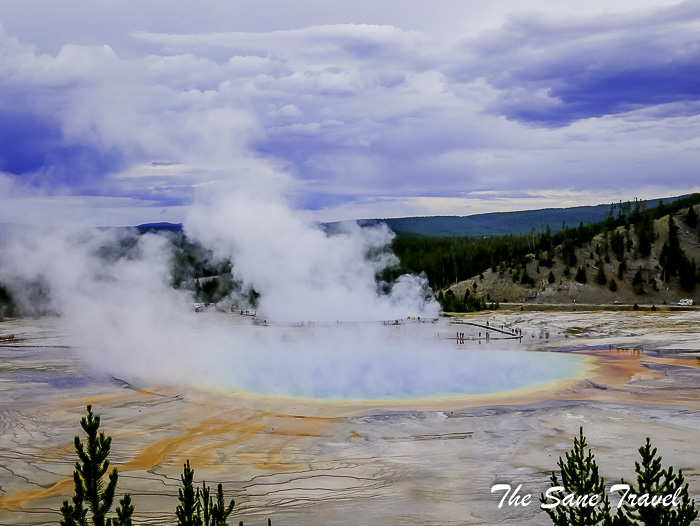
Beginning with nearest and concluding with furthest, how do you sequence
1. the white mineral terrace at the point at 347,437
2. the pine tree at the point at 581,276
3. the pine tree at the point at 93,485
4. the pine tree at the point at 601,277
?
1. the pine tree at the point at 93,485
2. the white mineral terrace at the point at 347,437
3. the pine tree at the point at 601,277
4. the pine tree at the point at 581,276

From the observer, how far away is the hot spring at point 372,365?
75.6ft

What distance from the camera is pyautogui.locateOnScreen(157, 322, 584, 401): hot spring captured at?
23047 mm

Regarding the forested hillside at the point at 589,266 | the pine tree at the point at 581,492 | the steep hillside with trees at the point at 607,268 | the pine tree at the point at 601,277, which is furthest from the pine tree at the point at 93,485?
the pine tree at the point at 601,277

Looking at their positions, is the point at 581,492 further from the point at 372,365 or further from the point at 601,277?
the point at 601,277

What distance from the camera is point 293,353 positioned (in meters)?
32.7

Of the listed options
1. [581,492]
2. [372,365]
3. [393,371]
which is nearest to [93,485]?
[581,492]

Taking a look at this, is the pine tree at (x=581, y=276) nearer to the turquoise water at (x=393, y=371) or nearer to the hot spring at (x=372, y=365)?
the hot spring at (x=372, y=365)

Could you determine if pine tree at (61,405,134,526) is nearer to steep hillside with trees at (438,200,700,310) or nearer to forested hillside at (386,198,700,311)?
forested hillside at (386,198,700,311)

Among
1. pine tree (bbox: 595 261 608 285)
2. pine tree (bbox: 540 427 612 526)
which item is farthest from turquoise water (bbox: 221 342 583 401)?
pine tree (bbox: 595 261 608 285)

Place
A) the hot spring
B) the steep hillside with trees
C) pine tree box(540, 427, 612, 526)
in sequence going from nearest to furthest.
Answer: pine tree box(540, 427, 612, 526)
the hot spring
the steep hillside with trees

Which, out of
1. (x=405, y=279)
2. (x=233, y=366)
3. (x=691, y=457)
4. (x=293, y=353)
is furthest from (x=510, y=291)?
(x=691, y=457)

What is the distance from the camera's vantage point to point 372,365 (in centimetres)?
2908

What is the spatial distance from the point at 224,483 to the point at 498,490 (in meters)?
5.67

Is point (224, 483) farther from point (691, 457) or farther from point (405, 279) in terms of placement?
point (405, 279)
